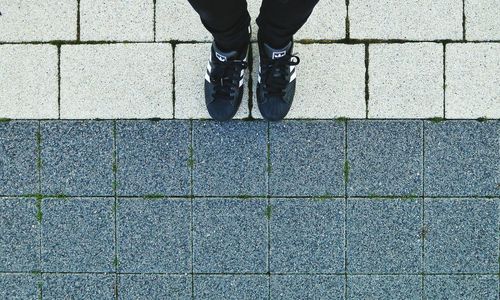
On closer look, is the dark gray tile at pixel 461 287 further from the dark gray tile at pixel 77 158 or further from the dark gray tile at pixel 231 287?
the dark gray tile at pixel 77 158

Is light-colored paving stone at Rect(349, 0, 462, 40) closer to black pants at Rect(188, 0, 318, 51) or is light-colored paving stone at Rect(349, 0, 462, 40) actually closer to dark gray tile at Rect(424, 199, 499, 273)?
black pants at Rect(188, 0, 318, 51)

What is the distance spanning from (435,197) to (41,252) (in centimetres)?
213

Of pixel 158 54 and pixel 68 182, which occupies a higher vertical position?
pixel 158 54

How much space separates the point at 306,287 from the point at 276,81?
110 centimetres

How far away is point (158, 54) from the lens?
2.92m

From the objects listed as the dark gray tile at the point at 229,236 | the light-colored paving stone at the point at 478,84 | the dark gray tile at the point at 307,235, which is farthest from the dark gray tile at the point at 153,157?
the light-colored paving stone at the point at 478,84

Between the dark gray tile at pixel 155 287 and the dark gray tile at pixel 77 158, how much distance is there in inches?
19.1

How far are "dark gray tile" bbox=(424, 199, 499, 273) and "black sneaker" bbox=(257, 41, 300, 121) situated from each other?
928 millimetres

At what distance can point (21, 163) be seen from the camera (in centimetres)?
294

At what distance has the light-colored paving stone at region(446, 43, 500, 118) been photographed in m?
2.88

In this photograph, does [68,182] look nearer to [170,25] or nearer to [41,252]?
[41,252]

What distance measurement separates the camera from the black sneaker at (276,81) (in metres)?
2.68

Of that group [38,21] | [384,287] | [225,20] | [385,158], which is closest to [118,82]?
[38,21]

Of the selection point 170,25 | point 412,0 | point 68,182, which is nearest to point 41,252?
point 68,182
